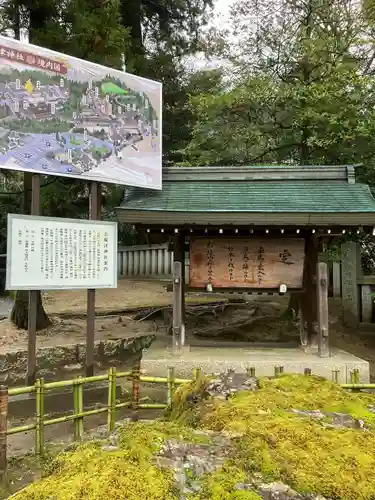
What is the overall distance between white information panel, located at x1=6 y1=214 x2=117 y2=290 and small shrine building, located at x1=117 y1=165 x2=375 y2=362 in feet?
2.60

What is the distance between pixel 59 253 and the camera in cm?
734

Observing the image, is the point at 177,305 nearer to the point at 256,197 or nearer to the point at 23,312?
the point at 256,197

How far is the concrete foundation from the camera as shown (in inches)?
324

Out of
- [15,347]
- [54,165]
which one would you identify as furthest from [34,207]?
[15,347]

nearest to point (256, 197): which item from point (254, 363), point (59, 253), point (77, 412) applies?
point (254, 363)

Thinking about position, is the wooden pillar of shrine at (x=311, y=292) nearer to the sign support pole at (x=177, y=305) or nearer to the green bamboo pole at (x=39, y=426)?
the sign support pole at (x=177, y=305)

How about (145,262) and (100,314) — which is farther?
(145,262)

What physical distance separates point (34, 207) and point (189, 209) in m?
2.95

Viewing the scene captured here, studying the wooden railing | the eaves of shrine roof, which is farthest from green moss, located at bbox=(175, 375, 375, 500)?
the wooden railing

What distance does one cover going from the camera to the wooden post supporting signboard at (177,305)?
8.94 meters

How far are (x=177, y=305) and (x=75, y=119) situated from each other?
163 inches

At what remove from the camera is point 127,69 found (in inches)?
497

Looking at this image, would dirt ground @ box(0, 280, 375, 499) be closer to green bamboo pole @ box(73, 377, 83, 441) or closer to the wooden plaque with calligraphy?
green bamboo pole @ box(73, 377, 83, 441)

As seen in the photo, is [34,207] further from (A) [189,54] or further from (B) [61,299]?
(A) [189,54]
